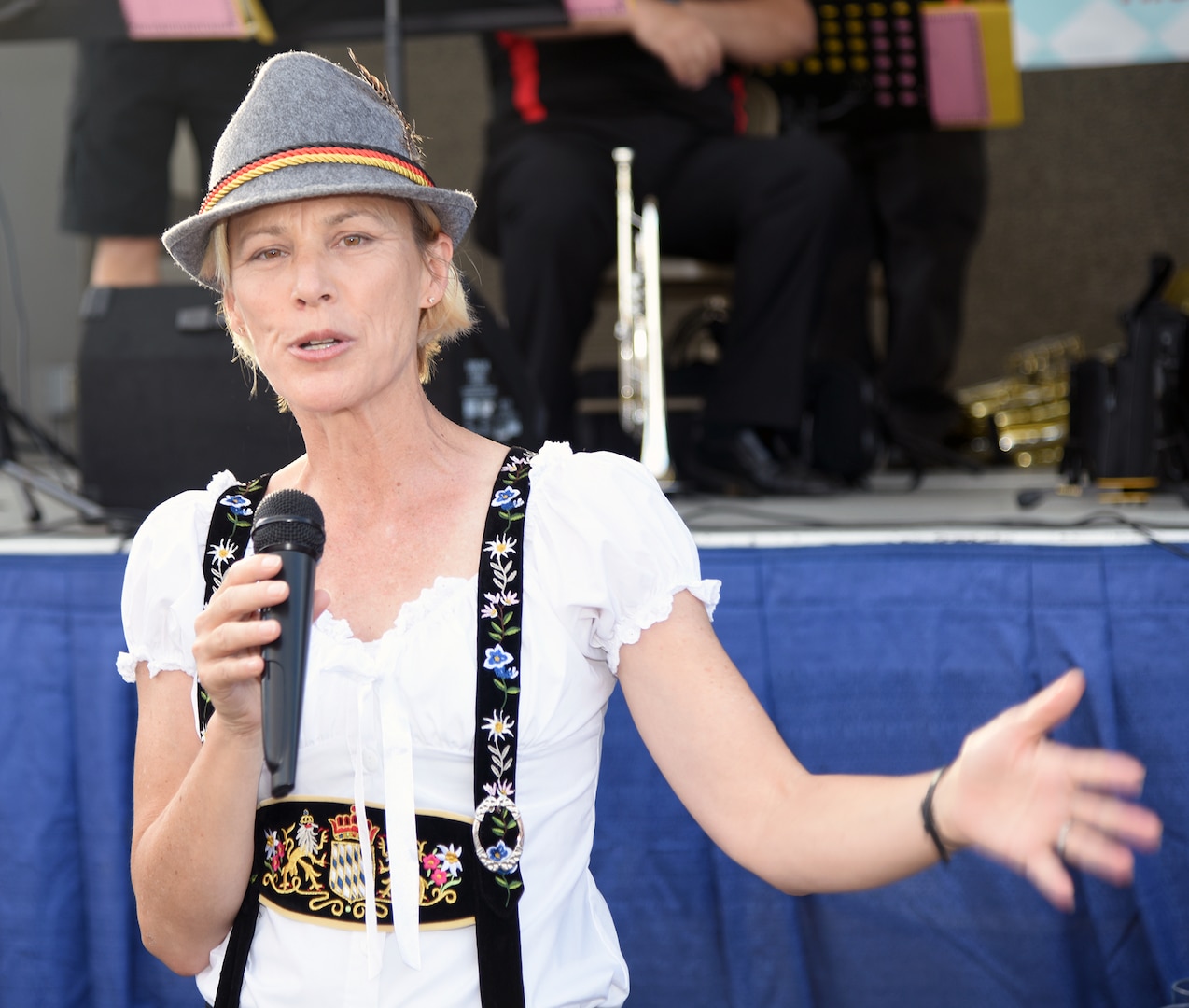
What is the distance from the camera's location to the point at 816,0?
9.37 feet

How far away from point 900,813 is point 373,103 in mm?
761

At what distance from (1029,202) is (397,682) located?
18.1 feet

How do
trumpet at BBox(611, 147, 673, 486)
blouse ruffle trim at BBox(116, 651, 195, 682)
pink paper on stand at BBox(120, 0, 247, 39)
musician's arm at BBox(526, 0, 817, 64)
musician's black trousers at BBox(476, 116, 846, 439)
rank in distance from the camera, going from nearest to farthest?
blouse ruffle trim at BBox(116, 651, 195, 682) < pink paper on stand at BBox(120, 0, 247, 39) < trumpet at BBox(611, 147, 673, 486) < musician's black trousers at BBox(476, 116, 846, 439) < musician's arm at BBox(526, 0, 817, 64)

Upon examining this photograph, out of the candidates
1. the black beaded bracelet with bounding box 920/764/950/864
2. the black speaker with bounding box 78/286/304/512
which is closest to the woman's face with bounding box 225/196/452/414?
the black beaded bracelet with bounding box 920/764/950/864

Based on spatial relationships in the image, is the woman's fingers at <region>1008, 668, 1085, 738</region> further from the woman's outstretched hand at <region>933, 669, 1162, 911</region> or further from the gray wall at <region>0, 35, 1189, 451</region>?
the gray wall at <region>0, 35, 1189, 451</region>

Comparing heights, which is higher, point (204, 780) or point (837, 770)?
Answer: point (204, 780)

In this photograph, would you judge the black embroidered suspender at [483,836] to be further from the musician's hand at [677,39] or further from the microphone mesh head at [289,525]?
the musician's hand at [677,39]

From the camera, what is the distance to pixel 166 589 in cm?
116

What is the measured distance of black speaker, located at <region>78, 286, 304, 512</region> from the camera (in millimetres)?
2252

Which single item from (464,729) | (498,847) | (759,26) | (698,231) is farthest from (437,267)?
(759,26)

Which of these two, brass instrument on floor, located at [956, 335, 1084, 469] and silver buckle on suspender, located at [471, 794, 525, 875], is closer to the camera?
silver buckle on suspender, located at [471, 794, 525, 875]

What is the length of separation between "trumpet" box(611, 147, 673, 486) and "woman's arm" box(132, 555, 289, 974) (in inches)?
56.0

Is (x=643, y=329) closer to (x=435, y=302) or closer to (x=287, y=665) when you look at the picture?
(x=435, y=302)

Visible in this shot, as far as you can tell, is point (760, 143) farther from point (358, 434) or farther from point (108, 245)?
point (358, 434)
